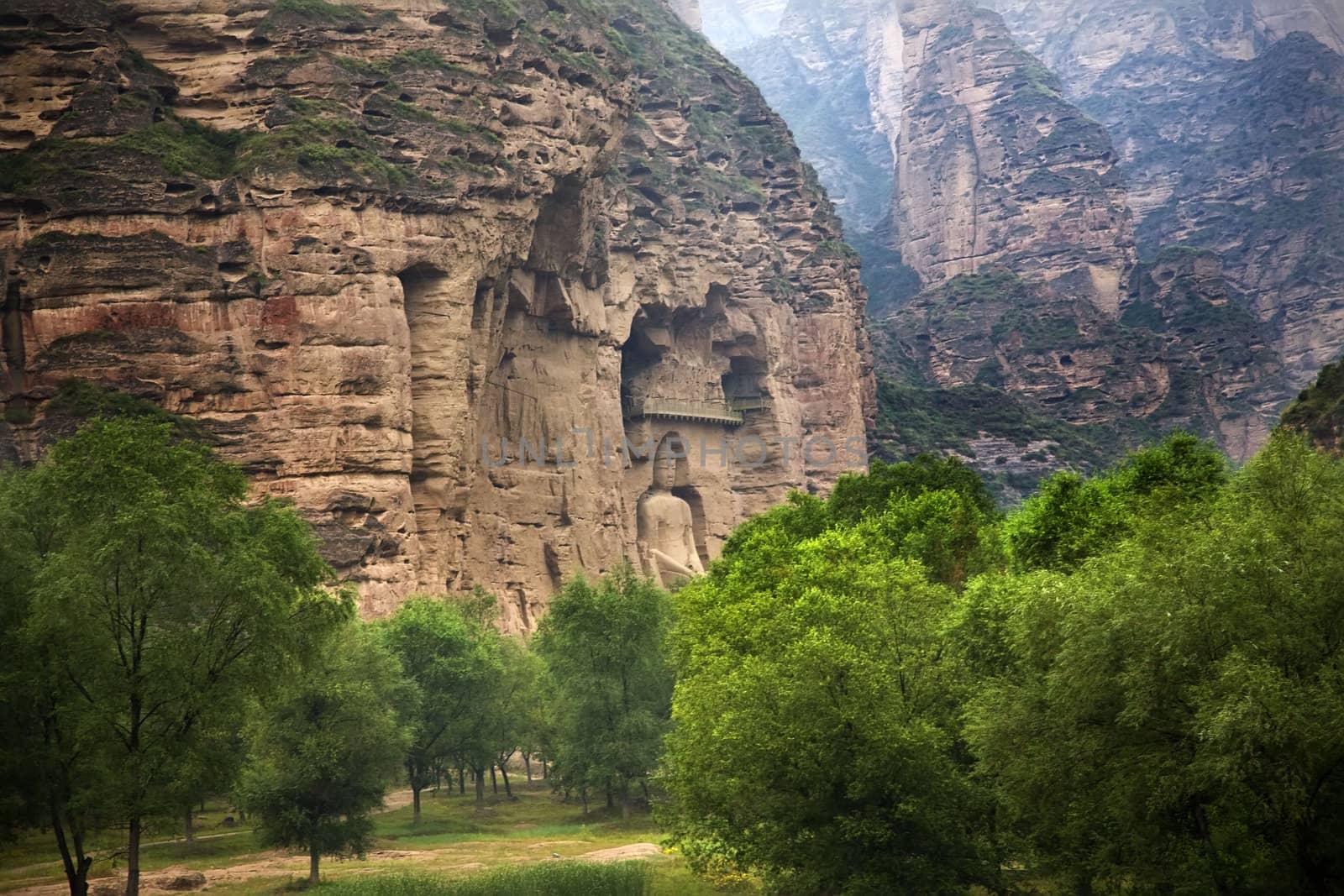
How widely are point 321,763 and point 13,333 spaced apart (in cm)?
3606

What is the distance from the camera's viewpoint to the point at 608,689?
275 feet

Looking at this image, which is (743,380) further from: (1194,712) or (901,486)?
(1194,712)

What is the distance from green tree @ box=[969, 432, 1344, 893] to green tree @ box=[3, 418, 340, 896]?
19737mm

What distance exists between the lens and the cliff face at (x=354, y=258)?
8788 cm

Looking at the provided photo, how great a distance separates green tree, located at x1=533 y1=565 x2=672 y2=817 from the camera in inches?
3221

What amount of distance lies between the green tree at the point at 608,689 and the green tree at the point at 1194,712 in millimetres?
40214

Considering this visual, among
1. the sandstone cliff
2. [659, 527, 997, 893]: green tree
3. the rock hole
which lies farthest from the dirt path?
the sandstone cliff

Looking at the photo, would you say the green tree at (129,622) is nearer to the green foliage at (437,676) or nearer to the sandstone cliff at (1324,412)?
the green foliage at (437,676)

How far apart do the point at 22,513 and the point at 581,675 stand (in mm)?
40655

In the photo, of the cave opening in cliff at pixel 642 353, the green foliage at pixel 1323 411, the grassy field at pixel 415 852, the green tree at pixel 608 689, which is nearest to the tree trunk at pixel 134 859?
the grassy field at pixel 415 852

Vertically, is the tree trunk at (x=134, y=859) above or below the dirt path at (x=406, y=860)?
above

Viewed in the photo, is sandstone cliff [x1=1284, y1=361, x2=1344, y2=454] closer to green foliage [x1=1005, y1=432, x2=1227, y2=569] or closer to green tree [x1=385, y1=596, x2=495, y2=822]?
green foliage [x1=1005, y1=432, x2=1227, y2=569]

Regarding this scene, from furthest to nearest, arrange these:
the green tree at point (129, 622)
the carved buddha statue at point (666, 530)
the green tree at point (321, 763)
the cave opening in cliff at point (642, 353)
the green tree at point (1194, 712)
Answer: the cave opening in cliff at point (642, 353) < the carved buddha statue at point (666, 530) < the green tree at point (321, 763) < the green tree at point (129, 622) < the green tree at point (1194, 712)

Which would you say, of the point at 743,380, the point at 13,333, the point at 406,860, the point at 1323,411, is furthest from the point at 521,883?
the point at 743,380
